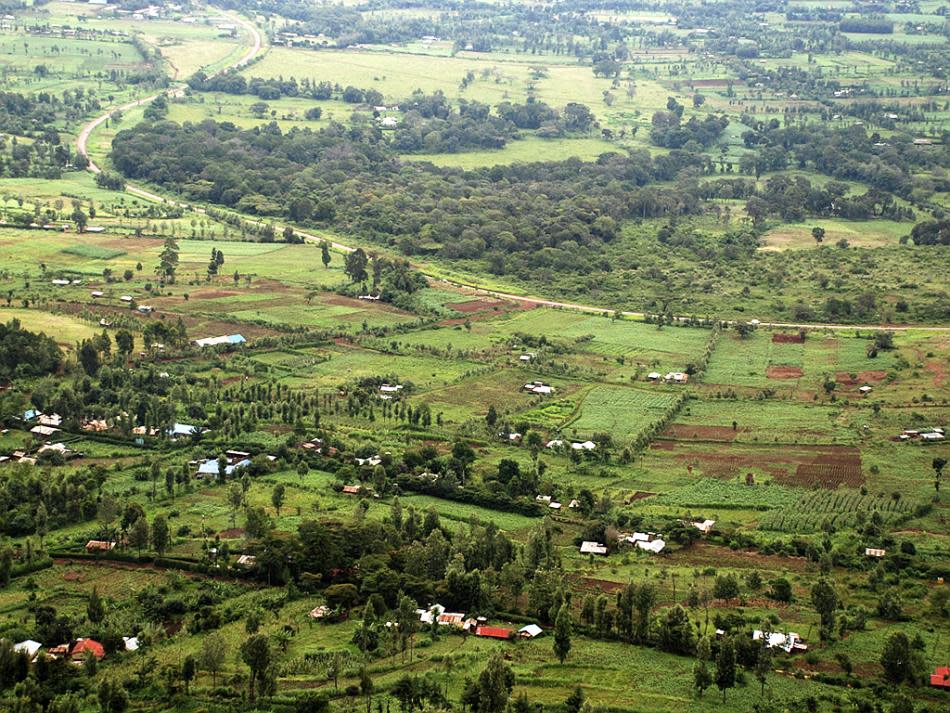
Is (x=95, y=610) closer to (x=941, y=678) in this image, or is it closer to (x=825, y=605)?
(x=825, y=605)

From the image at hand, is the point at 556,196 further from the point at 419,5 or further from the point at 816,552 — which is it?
the point at 419,5

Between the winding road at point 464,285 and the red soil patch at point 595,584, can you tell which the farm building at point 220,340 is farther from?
the red soil patch at point 595,584

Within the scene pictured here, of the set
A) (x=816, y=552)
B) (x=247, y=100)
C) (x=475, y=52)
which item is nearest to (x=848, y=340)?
(x=816, y=552)

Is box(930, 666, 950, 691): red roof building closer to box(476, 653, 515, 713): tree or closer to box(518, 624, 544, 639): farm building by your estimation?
box(518, 624, 544, 639): farm building

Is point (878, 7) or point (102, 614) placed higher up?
point (878, 7)

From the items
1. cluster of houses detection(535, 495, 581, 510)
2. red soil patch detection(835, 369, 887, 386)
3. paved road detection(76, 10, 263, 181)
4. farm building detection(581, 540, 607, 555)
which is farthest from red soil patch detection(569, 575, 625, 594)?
paved road detection(76, 10, 263, 181)

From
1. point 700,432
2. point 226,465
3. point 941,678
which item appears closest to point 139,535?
point 226,465

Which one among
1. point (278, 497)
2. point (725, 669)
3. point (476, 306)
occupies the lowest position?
point (476, 306)
